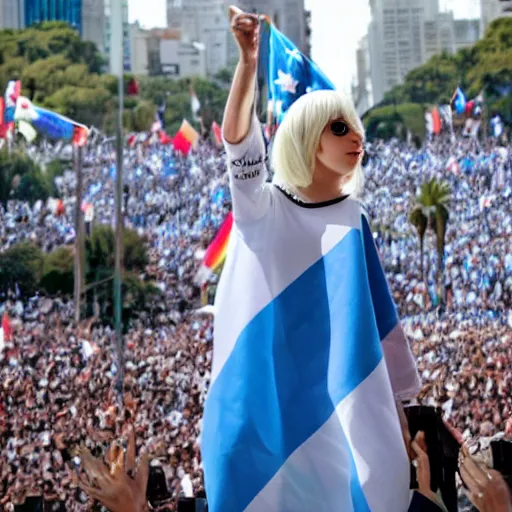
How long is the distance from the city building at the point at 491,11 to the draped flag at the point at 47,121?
5.20ft

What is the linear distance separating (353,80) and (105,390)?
4.88 ft

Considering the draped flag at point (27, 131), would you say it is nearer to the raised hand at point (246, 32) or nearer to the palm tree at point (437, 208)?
the palm tree at point (437, 208)

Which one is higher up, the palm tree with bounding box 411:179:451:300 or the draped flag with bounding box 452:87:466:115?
the draped flag with bounding box 452:87:466:115

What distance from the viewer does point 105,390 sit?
406 cm

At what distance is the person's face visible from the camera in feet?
5.06

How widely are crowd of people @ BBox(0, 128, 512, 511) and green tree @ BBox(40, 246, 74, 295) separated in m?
0.04

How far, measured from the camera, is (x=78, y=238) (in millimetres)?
4129

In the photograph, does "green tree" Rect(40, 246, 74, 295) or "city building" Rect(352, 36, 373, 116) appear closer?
"city building" Rect(352, 36, 373, 116)

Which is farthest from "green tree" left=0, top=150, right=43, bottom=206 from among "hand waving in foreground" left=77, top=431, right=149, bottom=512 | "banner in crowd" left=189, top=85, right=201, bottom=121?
"hand waving in foreground" left=77, top=431, right=149, bottom=512

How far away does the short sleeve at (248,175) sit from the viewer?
57.1 inches

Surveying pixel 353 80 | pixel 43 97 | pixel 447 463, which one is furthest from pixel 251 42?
pixel 43 97

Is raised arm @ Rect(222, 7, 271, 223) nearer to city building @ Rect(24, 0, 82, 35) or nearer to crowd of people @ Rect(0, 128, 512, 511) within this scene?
crowd of people @ Rect(0, 128, 512, 511)

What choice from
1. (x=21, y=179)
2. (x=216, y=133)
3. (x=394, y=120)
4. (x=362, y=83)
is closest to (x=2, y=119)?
(x=21, y=179)

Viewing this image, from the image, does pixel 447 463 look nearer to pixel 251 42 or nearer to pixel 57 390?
pixel 57 390
